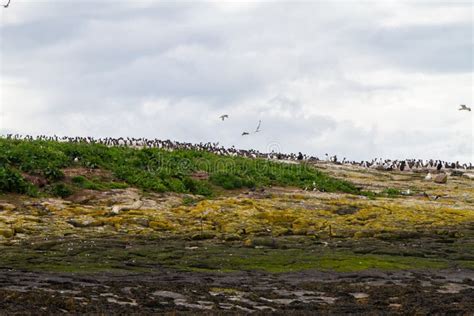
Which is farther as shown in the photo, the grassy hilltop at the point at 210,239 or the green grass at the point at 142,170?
the green grass at the point at 142,170

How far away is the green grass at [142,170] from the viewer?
132ft

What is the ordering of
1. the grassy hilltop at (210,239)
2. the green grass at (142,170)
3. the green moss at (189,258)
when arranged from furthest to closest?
1. the green grass at (142,170)
2. the green moss at (189,258)
3. the grassy hilltop at (210,239)

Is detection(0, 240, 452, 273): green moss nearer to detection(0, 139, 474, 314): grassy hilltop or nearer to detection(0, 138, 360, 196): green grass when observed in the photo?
detection(0, 139, 474, 314): grassy hilltop

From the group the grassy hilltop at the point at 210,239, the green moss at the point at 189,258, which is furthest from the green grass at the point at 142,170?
the green moss at the point at 189,258

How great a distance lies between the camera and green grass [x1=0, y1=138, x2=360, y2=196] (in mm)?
40288

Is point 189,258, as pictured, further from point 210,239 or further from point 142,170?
point 142,170

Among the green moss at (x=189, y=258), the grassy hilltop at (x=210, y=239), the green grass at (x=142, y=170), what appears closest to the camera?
the grassy hilltop at (x=210, y=239)

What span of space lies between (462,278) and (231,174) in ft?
82.8

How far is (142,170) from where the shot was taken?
4594cm

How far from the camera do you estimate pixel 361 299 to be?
21.3 metres

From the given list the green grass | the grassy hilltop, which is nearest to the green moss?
the grassy hilltop

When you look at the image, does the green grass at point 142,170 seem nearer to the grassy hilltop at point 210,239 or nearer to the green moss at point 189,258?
the grassy hilltop at point 210,239

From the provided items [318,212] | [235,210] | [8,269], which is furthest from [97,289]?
[318,212]

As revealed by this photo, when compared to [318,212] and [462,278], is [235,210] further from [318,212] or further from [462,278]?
[462,278]
